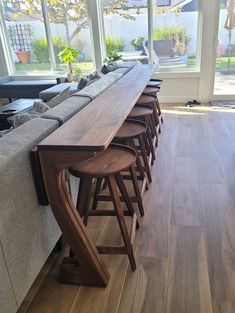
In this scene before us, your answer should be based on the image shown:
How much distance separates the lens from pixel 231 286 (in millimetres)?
1713

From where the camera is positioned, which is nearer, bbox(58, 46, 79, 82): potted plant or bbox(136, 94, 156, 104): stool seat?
bbox(136, 94, 156, 104): stool seat

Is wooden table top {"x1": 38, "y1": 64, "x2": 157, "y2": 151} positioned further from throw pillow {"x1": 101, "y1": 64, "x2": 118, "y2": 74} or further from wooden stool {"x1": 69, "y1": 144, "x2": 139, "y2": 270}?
throw pillow {"x1": 101, "y1": 64, "x2": 118, "y2": 74}

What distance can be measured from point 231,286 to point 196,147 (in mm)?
2083

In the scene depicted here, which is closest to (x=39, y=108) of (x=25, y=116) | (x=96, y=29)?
(x=25, y=116)

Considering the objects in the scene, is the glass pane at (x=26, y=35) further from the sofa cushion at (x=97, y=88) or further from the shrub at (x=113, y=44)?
the sofa cushion at (x=97, y=88)

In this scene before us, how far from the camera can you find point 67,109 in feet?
6.62

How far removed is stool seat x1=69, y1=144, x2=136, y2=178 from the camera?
166 centimetres

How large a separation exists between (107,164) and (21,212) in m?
0.54

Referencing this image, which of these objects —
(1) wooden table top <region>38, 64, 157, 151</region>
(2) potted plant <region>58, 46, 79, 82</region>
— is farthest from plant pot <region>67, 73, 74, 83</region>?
(1) wooden table top <region>38, 64, 157, 151</region>

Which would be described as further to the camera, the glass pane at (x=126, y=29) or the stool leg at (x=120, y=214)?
the glass pane at (x=126, y=29)

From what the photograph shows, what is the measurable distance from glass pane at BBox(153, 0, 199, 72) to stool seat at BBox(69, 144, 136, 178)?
4.08 m

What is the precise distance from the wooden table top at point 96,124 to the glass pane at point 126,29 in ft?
10.3

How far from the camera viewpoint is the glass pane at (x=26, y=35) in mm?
5688

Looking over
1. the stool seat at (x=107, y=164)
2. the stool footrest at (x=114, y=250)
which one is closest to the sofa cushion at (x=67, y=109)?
the stool seat at (x=107, y=164)
